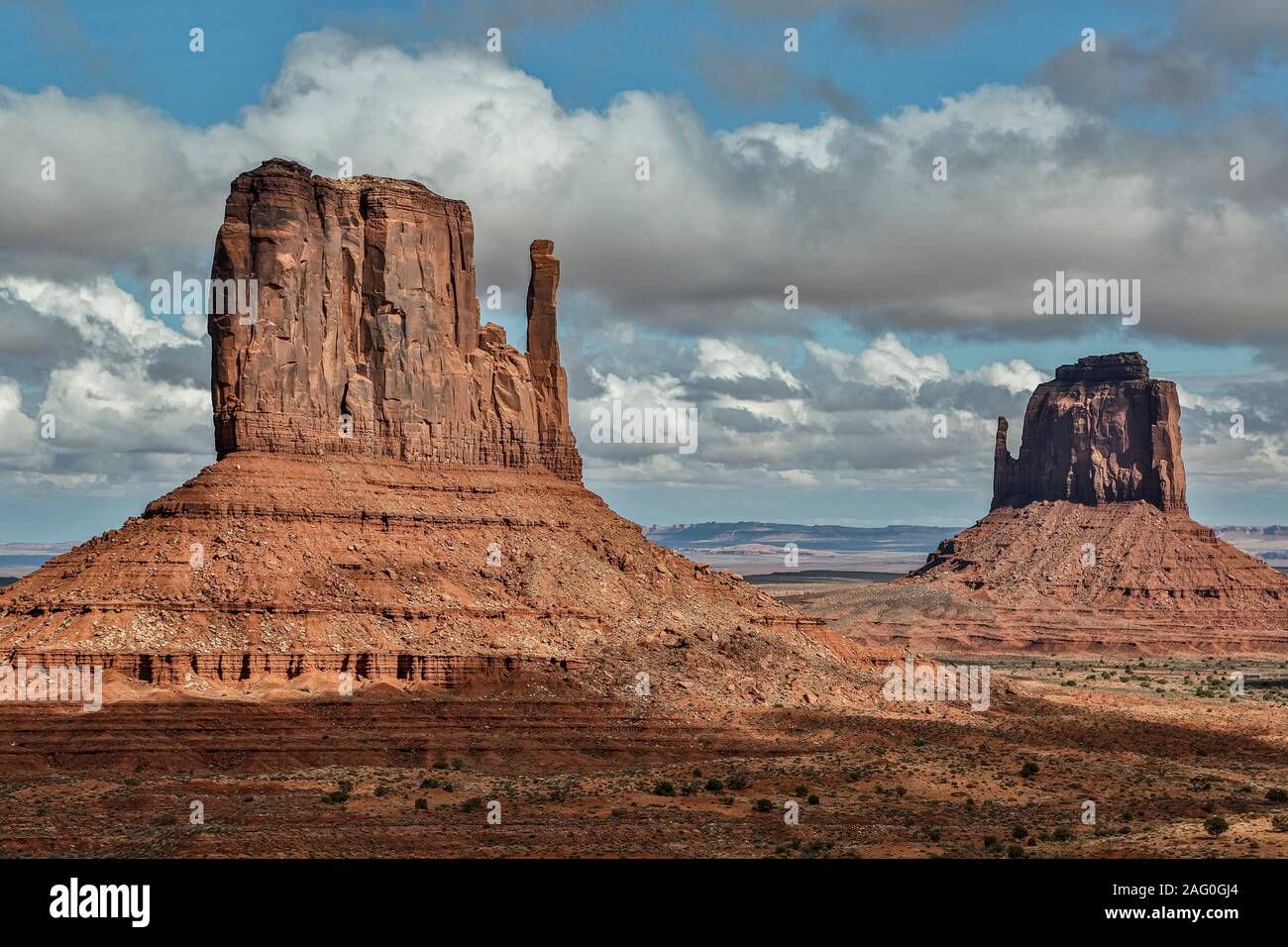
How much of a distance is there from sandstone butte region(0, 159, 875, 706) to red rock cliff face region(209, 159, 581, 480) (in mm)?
114

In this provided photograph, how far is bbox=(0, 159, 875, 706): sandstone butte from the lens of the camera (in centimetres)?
8344

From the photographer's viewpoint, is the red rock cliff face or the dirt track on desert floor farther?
the red rock cliff face

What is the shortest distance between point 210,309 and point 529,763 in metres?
31.3

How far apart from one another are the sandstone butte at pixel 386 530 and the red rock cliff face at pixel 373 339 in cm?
11

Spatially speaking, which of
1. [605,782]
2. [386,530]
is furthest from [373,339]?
[605,782]

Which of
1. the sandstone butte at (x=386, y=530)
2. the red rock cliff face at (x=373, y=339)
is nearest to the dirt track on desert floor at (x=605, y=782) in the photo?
the sandstone butte at (x=386, y=530)

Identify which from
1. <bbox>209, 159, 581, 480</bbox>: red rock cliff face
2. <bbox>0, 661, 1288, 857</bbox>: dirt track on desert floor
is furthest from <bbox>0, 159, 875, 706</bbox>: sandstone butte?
<bbox>0, 661, 1288, 857</bbox>: dirt track on desert floor

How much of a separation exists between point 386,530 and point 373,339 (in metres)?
11.8

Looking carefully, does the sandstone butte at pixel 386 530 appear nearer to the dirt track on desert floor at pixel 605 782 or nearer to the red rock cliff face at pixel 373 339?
the red rock cliff face at pixel 373 339

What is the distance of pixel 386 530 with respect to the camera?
9200 cm

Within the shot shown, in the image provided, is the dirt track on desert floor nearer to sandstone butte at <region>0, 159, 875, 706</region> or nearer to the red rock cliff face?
sandstone butte at <region>0, 159, 875, 706</region>

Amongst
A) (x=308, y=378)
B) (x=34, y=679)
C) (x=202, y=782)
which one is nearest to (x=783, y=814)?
(x=202, y=782)

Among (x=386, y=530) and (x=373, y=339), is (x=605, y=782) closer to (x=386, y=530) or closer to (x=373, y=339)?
(x=386, y=530)
